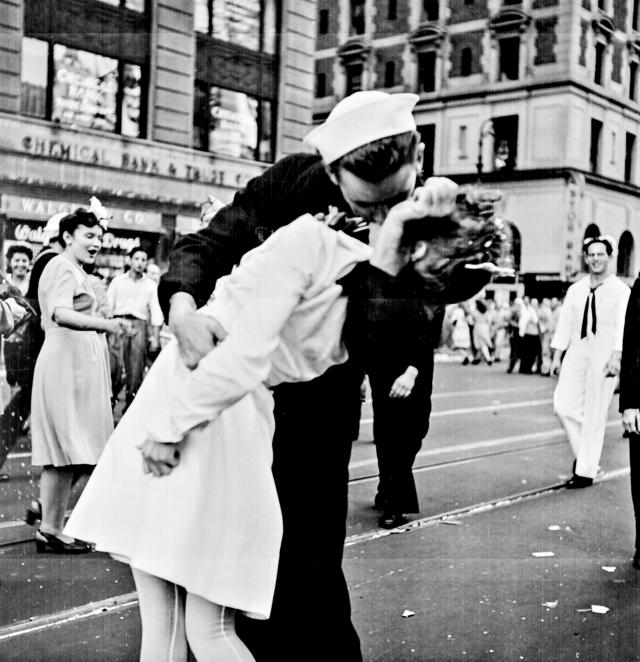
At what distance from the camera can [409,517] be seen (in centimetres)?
542

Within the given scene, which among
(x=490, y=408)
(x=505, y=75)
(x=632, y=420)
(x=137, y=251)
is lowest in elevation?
(x=490, y=408)

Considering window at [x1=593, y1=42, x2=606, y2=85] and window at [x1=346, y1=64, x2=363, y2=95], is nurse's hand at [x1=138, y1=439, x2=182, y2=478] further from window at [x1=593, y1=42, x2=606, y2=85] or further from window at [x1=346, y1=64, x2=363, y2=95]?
window at [x1=593, y1=42, x2=606, y2=85]

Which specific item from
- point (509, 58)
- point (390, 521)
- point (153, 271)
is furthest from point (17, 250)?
point (509, 58)

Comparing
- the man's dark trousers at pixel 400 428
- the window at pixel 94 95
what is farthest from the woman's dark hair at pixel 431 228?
the window at pixel 94 95

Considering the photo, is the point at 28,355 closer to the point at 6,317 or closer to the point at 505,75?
the point at 6,317

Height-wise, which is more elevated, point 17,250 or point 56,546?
point 17,250

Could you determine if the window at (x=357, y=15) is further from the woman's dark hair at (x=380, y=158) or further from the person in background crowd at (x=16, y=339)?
the woman's dark hair at (x=380, y=158)

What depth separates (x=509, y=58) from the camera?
671 centimetres

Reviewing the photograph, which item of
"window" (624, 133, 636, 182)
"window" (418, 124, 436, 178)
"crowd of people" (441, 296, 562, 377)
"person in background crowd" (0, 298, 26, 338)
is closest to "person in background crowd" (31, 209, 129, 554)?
"person in background crowd" (0, 298, 26, 338)

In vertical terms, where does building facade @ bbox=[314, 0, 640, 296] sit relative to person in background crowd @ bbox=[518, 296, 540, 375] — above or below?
above

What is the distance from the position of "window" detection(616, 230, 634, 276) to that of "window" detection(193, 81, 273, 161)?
12.9ft

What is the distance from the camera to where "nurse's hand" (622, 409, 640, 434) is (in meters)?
4.43

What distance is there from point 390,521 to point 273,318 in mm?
3399

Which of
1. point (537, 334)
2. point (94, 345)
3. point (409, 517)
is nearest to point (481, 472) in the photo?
point (409, 517)
